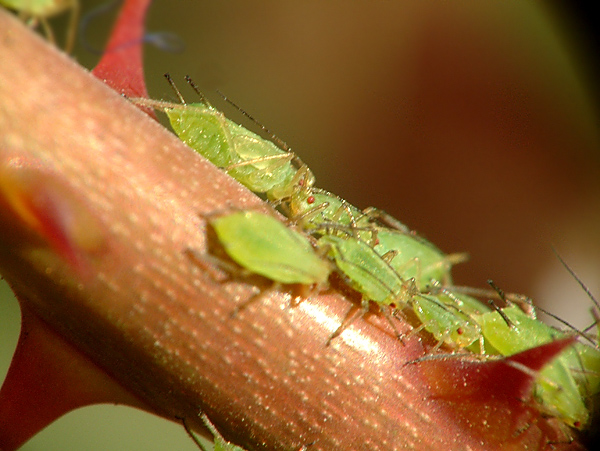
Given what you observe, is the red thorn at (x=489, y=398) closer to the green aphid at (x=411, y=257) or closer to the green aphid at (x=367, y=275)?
the green aphid at (x=367, y=275)

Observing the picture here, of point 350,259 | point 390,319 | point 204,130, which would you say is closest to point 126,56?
point 204,130

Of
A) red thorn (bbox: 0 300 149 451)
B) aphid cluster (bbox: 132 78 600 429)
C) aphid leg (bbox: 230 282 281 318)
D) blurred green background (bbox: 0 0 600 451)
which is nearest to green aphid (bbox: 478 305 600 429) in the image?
aphid cluster (bbox: 132 78 600 429)

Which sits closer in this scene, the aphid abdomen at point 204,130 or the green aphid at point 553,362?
the green aphid at point 553,362

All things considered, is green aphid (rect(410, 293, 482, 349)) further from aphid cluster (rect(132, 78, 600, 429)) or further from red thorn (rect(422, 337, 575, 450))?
red thorn (rect(422, 337, 575, 450))

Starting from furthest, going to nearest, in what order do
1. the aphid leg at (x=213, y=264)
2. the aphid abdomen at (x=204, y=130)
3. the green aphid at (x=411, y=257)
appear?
the green aphid at (x=411, y=257), the aphid abdomen at (x=204, y=130), the aphid leg at (x=213, y=264)

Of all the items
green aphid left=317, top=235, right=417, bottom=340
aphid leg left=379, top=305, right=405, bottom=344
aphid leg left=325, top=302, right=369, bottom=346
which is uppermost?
green aphid left=317, top=235, right=417, bottom=340

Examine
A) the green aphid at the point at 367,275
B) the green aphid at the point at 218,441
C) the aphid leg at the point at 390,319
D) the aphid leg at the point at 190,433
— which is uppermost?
the green aphid at the point at 367,275

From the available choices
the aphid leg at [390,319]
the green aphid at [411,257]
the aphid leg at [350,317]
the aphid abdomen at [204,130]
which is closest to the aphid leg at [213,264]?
the aphid leg at [350,317]

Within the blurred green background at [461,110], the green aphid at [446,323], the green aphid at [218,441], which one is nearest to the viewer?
the green aphid at [218,441]

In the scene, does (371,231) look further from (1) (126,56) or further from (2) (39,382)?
(2) (39,382)
